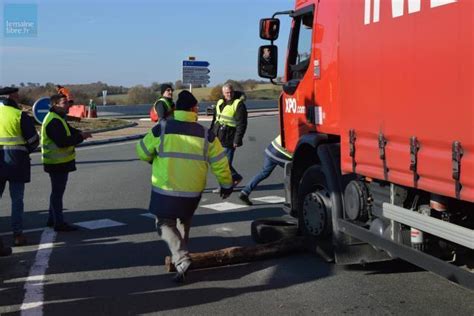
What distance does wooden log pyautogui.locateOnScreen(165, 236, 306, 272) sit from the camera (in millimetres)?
5785

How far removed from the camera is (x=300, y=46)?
6.58 m

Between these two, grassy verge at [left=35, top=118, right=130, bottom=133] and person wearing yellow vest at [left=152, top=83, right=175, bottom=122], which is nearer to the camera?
person wearing yellow vest at [left=152, top=83, right=175, bottom=122]

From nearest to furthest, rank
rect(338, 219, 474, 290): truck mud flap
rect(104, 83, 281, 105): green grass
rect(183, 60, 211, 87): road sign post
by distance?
rect(338, 219, 474, 290): truck mud flap < rect(183, 60, 211, 87): road sign post < rect(104, 83, 281, 105): green grass

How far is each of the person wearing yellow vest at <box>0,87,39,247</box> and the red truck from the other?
3.09 metres

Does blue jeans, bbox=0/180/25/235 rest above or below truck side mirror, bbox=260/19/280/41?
below

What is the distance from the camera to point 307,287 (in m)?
5.29

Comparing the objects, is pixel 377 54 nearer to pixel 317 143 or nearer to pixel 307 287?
pixel 317 143

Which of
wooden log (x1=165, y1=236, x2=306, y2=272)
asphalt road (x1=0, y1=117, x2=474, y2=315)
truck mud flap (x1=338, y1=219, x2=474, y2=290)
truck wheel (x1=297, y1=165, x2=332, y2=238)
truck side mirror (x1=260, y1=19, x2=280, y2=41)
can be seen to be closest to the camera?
truck mud flap (x1=338, y1=219, x2=474, y2=290)

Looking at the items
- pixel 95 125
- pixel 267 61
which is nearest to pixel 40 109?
pixel 267 61

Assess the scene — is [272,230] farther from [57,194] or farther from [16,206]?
[16,206]

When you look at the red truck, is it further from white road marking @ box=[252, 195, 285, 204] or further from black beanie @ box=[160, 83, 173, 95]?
black beanie @ box=[160, 83, 173, 95]

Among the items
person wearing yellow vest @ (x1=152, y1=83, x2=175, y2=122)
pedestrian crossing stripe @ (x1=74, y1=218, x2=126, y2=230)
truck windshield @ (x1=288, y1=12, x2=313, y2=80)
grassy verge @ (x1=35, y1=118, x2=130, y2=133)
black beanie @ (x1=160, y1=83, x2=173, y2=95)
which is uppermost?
truck windshield @ (x1=288, y1=12, x2=313, y2=80)

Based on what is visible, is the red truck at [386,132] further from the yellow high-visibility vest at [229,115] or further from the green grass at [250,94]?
the green grass at [250,94]

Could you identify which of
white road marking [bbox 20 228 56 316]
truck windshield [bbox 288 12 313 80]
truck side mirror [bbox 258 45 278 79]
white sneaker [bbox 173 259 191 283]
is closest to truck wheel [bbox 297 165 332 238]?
truck windshield [bbox 288 12 313 80]
